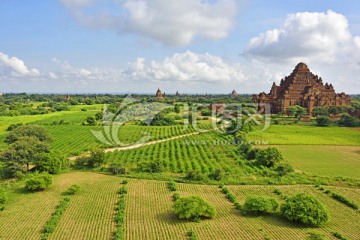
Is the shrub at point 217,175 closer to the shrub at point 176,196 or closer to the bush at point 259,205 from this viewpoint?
the shrub at point 176,196

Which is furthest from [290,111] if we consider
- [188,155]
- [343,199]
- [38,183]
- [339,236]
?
[38,183]

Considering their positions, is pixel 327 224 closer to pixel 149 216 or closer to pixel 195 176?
pixel 149 216

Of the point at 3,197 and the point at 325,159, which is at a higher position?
the point at 325,159

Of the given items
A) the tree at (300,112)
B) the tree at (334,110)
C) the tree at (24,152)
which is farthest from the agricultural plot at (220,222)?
the tree at (334,110)

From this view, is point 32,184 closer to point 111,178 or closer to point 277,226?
point 111,178

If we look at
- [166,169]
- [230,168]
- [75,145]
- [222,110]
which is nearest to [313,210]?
[230,168]

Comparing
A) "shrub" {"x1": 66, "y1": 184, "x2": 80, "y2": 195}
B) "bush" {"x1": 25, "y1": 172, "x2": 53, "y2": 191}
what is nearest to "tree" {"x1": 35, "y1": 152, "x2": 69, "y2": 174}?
"bush" {"x1": 25, "y1": 172, "x2": 53, "y2": 191}

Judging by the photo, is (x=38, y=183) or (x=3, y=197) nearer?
(x=3, y=197)
